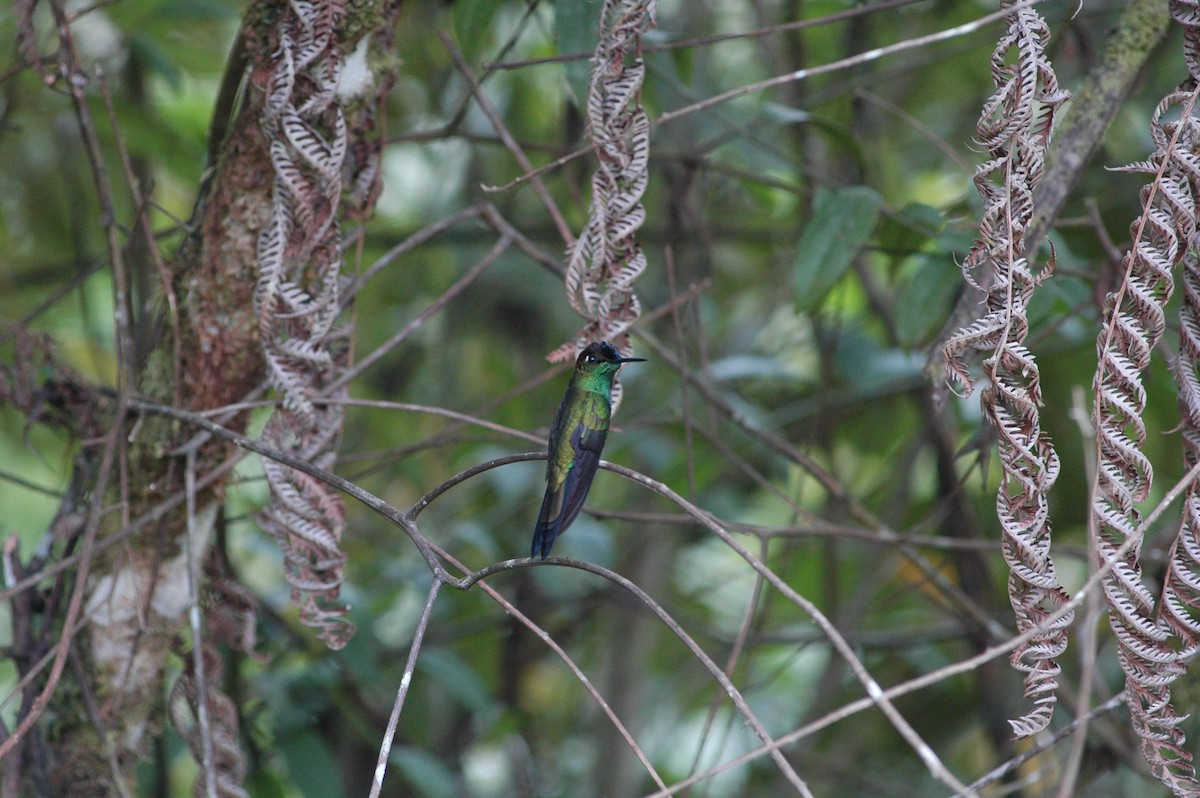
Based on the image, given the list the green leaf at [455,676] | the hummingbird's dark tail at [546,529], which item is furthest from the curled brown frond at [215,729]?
the green leaf at [455,676]

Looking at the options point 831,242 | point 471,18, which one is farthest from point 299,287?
point 831,242

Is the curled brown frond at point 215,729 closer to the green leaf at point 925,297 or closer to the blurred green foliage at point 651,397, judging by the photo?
the blurred green foliage at point 651,397

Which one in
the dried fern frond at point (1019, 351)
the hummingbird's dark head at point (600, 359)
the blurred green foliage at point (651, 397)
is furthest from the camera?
the blurred green foliage at point (651, 397)

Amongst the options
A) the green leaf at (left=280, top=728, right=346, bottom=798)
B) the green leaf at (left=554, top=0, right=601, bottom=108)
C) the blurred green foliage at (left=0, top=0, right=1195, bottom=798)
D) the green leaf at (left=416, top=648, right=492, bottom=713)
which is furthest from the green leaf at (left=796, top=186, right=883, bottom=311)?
the green leaf at (left=280, top=728, right=346, bottom=798)

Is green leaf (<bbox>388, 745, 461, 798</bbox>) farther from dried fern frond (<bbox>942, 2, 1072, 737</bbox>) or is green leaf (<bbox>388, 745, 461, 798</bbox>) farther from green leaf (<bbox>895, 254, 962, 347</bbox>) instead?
dried fern frond (<bbox>942, 2, 1072, 737</bbox>)

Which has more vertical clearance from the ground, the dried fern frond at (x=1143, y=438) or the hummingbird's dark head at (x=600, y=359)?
the hummingbird's dark head at (x=600, y=359)

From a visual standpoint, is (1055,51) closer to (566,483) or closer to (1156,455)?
(1156,455)

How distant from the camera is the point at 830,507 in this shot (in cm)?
342

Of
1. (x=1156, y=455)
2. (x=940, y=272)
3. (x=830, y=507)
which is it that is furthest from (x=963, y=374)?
(x=1156, y=455)

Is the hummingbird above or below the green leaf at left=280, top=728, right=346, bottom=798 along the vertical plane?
above

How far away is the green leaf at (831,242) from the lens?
216 cm

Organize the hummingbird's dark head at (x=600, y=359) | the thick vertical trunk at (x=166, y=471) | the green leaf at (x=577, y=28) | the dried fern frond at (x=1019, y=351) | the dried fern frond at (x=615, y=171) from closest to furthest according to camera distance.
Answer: the dried fern frond at (x=1019, y=351)
the dried fern frond at (x=615, y=171)
the hummingbird's dark head at (x=600, y=359)
the thick vertical trunk at (x=166, y=471)
the green leaf at (x=577, y=28)

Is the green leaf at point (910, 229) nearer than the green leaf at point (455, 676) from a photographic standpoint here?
Yes

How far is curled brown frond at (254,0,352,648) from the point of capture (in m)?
1.75
